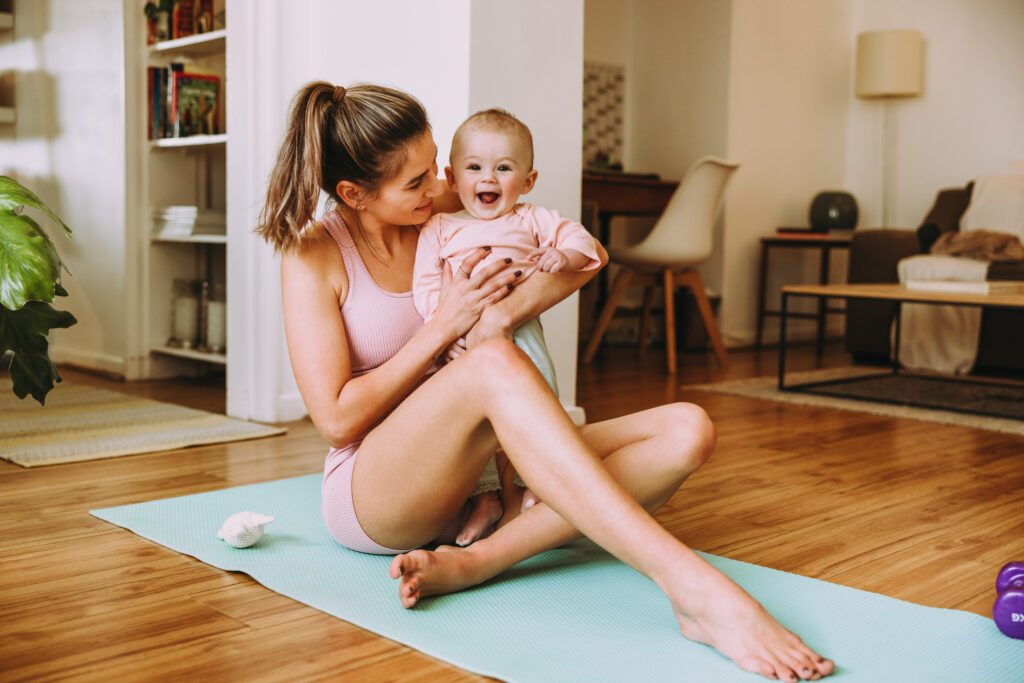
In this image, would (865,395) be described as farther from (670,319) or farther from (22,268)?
(22,268)

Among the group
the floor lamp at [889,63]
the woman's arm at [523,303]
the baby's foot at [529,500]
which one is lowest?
the baby's foot at [529,500]

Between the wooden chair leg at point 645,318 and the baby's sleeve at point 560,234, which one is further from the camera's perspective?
Answer: the wooden chair leg at point 645,318

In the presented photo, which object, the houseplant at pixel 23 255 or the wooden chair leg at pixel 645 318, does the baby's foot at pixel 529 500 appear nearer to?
the houseplant at pixel 23 255

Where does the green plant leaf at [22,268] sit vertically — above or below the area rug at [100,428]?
above

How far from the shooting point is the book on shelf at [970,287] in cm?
370

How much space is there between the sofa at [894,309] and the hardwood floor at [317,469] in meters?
1.42

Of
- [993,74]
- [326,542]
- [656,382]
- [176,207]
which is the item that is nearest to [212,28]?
[176,207]

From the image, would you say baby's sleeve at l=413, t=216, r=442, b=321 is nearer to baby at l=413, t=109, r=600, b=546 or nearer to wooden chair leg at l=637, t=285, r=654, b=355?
baby at l=413, t=109, r=600, b=546

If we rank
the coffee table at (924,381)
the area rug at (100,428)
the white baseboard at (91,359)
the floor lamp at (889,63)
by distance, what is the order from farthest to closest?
the floor lamp at (889,63)
the white baseboard at (91,359)
the coffee table at (924,381)
the area rug at (100,428)

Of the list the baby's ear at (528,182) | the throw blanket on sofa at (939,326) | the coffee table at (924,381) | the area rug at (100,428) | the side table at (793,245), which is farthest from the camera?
the side table at (793,245)

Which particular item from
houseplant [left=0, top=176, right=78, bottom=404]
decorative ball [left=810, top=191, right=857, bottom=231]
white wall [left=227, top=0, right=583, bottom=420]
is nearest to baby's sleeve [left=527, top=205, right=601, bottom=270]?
houseplant [left=0, top=176, right=78, bottom=404]

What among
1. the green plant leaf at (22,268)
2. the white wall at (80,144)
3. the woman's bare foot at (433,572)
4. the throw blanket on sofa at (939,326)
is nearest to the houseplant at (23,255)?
the green plant leaf at (22,268)

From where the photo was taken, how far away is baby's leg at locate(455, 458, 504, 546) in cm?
169

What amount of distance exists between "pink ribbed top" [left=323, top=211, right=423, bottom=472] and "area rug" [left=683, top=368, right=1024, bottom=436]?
2275mm
